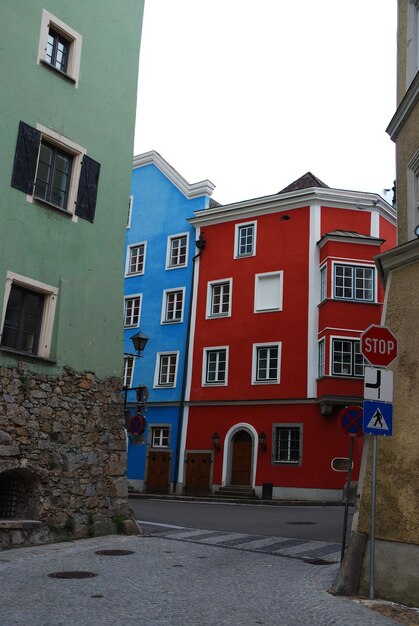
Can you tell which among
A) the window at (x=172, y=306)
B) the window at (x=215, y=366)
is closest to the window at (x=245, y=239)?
the window at (x=172, y=306)

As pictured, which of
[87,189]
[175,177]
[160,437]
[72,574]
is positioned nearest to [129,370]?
[160,437]

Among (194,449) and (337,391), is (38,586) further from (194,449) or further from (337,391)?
(194,449)

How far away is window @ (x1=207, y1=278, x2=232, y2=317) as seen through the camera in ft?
104

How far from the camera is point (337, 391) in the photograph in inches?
1062

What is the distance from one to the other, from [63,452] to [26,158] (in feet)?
18.9

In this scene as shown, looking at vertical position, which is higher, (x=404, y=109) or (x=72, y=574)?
(x=404, y=109)

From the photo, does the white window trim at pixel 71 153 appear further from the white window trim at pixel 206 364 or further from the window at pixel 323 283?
the white window trim at pixel 206 364

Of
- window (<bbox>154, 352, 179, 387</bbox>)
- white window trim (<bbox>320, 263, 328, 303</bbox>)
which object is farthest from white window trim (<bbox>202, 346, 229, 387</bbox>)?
white window trim (<bbox>320, 263, 328, 303</bbox>)

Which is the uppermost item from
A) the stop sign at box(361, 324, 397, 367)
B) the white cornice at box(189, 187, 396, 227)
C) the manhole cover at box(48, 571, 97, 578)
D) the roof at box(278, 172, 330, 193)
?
the roof at box(278, 172, 330, 193)

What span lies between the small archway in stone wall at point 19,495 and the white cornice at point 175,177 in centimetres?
2261

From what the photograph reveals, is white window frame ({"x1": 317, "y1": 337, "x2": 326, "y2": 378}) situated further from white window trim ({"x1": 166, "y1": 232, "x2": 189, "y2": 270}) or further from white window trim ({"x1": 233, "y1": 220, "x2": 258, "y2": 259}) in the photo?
white window trim ({"x1": 166, "y1": 232, "x2": 189, "y2": 270})

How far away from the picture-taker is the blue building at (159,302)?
104 ft

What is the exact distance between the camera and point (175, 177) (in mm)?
34844

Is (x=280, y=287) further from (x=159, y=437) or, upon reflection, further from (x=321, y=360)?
(x=159, y=437)
